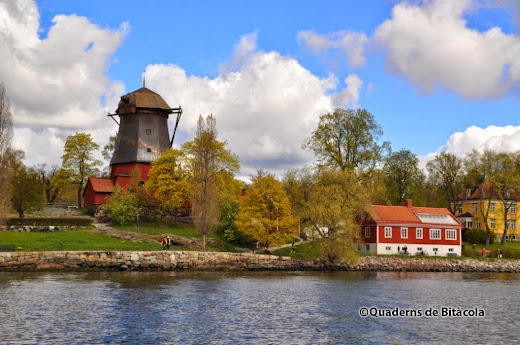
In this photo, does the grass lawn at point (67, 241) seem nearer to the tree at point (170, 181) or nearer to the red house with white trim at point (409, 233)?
the tree at point (170, 181)

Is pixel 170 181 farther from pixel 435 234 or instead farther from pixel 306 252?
pixel 435 234

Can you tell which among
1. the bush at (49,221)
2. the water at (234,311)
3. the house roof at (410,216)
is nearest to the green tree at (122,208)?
the bush at (49,221)

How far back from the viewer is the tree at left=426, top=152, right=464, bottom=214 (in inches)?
3440

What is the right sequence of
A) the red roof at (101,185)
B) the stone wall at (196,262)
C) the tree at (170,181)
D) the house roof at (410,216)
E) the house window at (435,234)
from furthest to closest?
the red roof at (101,185) < the house window at (435,234) < the tree at (170,181) < the house roof at (410,216) < the stone wall at (196,262)

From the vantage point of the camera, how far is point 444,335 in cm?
2292

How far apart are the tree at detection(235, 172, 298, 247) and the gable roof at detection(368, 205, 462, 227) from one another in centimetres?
1278

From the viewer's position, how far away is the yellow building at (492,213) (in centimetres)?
8600

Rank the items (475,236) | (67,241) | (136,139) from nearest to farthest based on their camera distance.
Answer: (67,241) → (136,139) → (475,236)

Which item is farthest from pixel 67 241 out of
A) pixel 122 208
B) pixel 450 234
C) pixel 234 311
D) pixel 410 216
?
pixel 450 234

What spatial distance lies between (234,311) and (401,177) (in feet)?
223

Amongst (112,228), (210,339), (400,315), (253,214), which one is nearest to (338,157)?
(253,214)

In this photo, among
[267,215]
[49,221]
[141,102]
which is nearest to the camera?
[267,215]

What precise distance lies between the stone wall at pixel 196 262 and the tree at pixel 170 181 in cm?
1746

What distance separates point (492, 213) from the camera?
86562 millimetres
